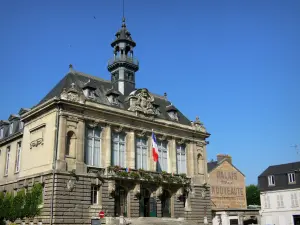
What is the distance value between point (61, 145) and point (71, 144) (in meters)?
1.07

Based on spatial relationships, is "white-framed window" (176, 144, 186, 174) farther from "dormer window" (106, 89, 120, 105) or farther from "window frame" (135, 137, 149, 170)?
"dormer window" (106, 89, 120, 105)

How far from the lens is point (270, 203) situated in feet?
141

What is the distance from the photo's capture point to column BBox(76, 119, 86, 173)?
26.5 metres

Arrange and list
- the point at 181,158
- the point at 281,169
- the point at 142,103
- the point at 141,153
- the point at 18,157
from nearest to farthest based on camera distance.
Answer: the point at 18,157, the point at 141,153, the point at 142,103, the point at 181,158, the point at 281,169

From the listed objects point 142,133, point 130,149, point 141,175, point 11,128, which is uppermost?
point 11,128

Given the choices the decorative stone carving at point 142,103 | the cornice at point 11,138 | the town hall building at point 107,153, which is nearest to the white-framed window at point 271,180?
the town hall building at point 107,153

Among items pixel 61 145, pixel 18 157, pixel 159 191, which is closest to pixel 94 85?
pixel 61 145

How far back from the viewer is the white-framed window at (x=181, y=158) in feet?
113

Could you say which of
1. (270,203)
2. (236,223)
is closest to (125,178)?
(236,223)

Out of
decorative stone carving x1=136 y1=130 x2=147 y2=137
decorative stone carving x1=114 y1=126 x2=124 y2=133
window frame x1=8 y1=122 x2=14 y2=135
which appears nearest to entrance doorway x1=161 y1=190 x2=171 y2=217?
decorative stone carving x1=136 y1=130 x2=147 y2=137

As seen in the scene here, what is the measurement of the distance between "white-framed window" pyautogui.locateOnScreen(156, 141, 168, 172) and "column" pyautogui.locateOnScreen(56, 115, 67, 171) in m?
9.89

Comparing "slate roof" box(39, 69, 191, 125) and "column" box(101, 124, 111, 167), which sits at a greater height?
"slate roof" box(39, 69, 191, 125)

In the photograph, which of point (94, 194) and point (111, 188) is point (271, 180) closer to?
point (111, 188)

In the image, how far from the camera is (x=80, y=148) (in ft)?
88.4
